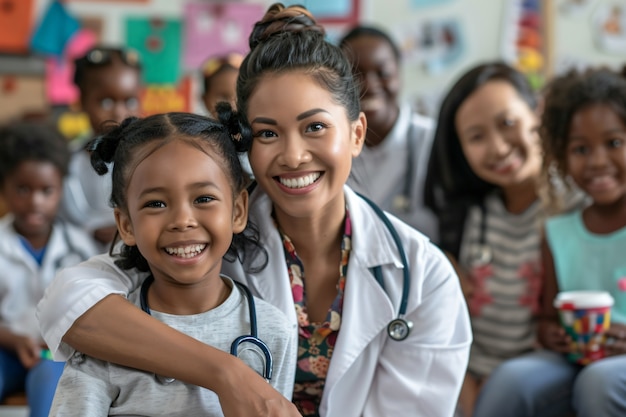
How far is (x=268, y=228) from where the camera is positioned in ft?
4.72

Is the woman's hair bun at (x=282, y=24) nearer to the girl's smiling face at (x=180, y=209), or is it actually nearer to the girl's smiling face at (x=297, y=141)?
the girl's smiling face at (x=297, y=141)

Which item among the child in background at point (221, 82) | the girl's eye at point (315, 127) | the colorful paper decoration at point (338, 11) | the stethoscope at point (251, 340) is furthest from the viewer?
the colorful paper decoration at point (338, 11)

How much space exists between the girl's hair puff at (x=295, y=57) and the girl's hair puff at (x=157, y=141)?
0.20 feet

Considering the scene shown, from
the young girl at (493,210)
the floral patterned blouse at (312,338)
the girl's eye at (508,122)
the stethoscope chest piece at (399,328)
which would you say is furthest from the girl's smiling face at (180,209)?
the girl's eye at (508,122)

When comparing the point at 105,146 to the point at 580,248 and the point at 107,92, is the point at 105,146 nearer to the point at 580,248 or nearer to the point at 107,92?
the point at 580,248

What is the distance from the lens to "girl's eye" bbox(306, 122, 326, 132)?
4.38 feet

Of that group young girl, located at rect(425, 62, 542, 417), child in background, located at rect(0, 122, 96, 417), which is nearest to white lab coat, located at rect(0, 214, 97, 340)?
child in background, located at rect(0, 122, 96, 417)

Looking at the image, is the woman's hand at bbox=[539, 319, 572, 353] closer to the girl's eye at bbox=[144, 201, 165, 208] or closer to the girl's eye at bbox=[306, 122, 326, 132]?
the girl's eye at bbox=[306, 122, 326, 132]

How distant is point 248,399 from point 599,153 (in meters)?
1.09

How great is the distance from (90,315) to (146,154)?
263 millimetres

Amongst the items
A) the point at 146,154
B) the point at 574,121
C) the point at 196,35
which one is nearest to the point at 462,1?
the point at 196,35

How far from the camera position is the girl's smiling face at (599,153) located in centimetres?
180

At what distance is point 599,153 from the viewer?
182 cm

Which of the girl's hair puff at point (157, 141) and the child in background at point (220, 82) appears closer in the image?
the girl's hair puff at point (157, 141)
